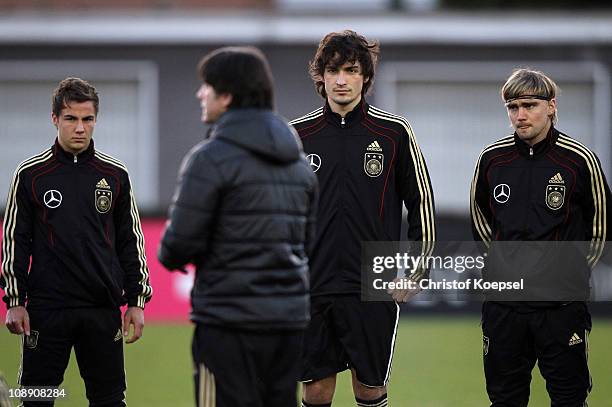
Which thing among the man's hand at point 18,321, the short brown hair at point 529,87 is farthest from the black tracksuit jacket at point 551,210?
the man's hand at point 18,321

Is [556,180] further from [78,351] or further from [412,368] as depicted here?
[412,368]

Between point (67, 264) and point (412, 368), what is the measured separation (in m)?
5.01

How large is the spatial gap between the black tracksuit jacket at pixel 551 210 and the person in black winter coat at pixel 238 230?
1831 mm

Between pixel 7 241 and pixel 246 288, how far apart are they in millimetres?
1971

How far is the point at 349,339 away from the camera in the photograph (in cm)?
585

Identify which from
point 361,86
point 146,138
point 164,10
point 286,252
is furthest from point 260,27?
point 286,252

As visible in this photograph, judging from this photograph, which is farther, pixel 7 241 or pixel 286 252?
pixel 7 241

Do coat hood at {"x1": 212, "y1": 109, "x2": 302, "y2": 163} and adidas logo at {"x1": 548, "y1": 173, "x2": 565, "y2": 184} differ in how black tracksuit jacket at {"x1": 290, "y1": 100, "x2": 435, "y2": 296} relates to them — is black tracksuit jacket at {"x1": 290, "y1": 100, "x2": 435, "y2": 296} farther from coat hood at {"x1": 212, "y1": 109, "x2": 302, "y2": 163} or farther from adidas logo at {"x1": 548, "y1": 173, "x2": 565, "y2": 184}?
coat hood at {"x1": 212, "y1": 109, "x2": 302, "y2": 163}

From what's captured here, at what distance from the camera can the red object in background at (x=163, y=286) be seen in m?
11.7

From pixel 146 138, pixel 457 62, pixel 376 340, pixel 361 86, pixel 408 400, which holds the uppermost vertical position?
pixel 457 62

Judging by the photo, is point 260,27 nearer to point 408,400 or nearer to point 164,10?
point 164,10

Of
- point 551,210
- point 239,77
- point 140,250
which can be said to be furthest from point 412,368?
point 239,77

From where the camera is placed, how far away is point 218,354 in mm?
4406

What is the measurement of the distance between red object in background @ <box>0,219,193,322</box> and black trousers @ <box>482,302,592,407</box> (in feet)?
20.0
